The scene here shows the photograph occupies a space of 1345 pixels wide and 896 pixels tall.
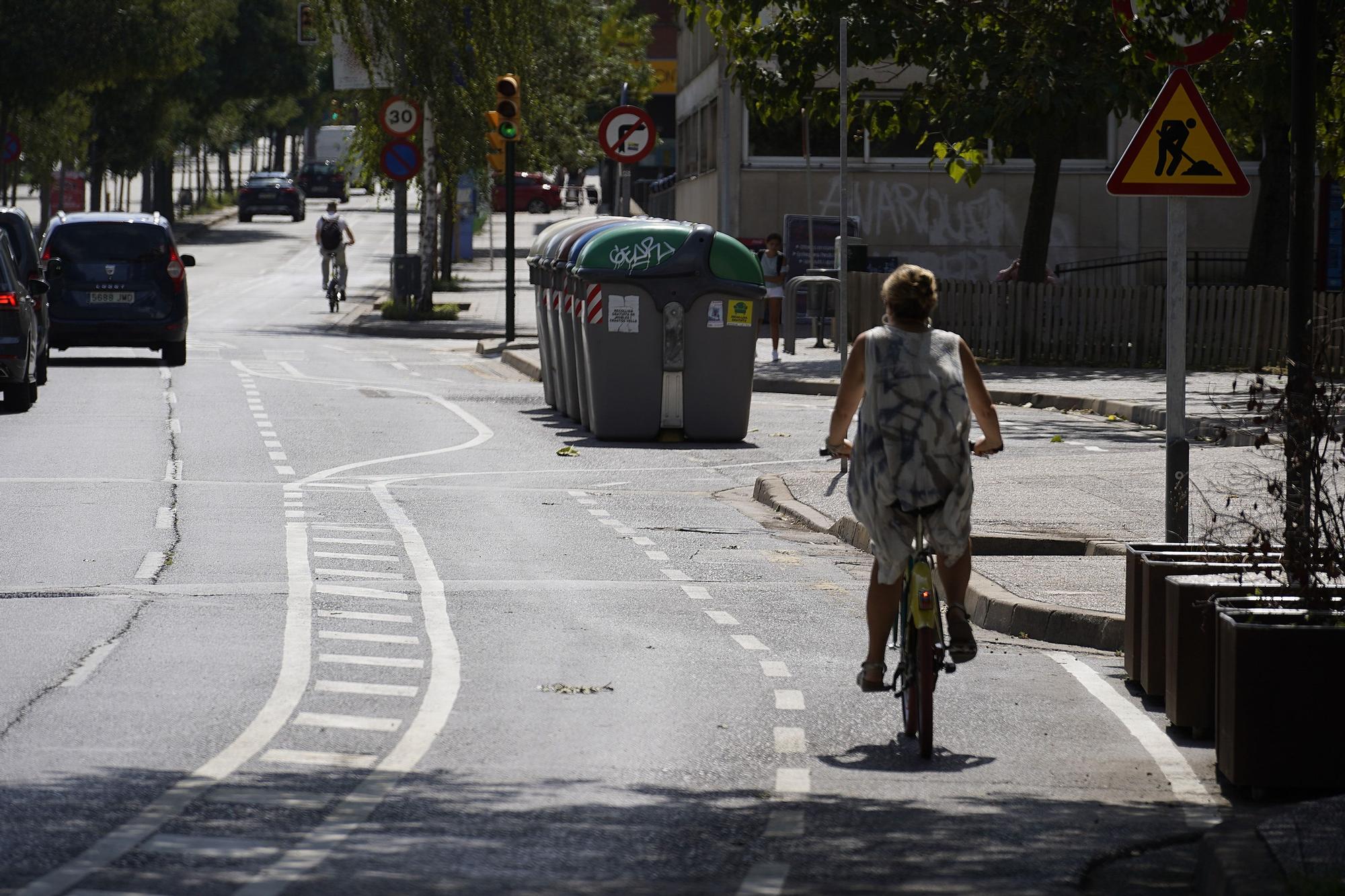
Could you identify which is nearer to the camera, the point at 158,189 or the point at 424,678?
the point at 424,678

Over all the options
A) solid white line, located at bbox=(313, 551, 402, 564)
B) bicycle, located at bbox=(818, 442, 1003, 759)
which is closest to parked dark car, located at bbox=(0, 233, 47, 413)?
solid white line, located at bbox=(313, 551, 402, 564)

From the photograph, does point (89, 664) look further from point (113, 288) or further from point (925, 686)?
point (113, 288)

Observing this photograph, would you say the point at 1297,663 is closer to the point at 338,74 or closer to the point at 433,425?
the point at 433,425

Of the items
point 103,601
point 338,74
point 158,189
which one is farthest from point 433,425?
point 158,189

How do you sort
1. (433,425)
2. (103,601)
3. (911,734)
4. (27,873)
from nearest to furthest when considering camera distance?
1. (27,873)
2. (911,734)
3. (103,601)
4. (433,425)

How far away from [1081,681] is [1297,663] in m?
2.25

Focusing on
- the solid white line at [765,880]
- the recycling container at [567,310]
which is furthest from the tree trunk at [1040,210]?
the solid white line at [765,880]

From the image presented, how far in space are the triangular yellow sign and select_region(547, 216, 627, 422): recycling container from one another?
1052 cm

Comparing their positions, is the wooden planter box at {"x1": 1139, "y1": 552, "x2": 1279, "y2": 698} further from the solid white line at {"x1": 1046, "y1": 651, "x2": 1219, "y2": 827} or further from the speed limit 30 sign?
the speed limit 30 sign

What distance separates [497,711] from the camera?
8172 millimetres

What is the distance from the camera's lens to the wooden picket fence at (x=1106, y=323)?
27875 mm

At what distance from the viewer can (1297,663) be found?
6891 mm

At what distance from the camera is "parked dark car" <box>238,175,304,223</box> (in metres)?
81.9

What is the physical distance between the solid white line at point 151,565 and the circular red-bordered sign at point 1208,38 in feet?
→ 17.5
